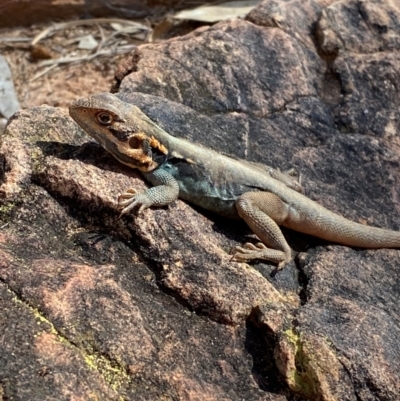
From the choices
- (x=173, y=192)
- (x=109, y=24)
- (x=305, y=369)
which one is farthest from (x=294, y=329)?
(x=109, y=24)

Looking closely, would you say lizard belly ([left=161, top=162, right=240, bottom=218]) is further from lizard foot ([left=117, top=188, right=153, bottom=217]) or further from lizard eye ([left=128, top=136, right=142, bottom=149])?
lizard foot ([left=117, top=188, right=153, bottom=217])

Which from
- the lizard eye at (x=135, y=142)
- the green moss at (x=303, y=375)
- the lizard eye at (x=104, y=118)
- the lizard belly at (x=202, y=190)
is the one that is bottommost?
the green moss at (x=303, y=375)

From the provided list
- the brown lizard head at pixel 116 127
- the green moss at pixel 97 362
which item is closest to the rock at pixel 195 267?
the green moss at pixel 97 362

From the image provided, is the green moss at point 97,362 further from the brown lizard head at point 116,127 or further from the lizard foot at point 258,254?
the brown lizard head at point 116,127

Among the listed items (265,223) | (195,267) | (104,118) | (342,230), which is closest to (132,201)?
(195,267)

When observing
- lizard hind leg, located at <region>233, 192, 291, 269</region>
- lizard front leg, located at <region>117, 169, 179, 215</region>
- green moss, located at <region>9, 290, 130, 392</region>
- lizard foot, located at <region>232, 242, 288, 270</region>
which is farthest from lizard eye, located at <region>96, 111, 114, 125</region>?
green moss, located at <region>9, 290, 130, 392</region>

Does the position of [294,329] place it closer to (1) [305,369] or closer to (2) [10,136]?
(1) [305,369]

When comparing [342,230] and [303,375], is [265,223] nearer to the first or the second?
[342,230]
